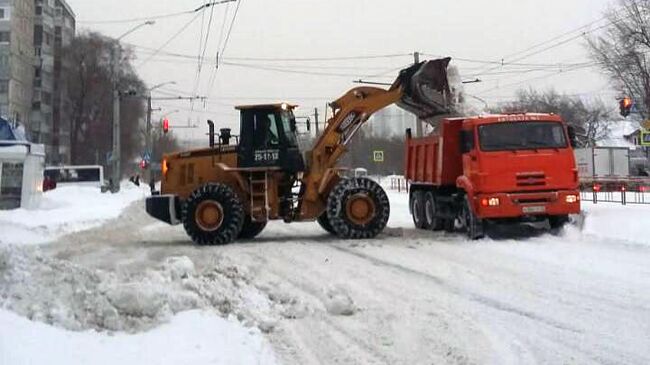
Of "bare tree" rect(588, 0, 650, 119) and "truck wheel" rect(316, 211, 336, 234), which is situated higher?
"bare tree" rect(588, 0, 650, 119)


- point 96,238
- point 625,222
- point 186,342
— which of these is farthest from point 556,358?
point 96,238

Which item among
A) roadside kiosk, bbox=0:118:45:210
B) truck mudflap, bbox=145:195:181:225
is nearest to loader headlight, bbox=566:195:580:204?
truck mudflap, bbox=145:195:181:225

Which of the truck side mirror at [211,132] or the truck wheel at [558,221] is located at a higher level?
the truck side mirror at [211,132]

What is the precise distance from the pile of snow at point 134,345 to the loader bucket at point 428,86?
11.1 meters

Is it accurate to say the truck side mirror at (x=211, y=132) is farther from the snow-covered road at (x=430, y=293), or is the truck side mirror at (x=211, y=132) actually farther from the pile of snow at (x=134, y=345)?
the pile of snow at (x=134, y=345)

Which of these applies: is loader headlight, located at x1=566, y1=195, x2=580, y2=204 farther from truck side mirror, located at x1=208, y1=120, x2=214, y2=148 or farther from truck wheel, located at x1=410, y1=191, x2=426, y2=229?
truck side mirror, located at x1=208, y1=120, x2=214, y2=148

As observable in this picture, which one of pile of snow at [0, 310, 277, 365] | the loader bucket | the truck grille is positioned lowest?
pile of snow at [0, 310, 277, 365]

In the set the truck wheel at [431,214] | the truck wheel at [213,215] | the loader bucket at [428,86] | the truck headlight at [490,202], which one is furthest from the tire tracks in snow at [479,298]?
the truck wheel at [431,214]

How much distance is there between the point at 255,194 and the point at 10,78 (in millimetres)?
60614

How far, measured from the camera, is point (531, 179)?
1525cm

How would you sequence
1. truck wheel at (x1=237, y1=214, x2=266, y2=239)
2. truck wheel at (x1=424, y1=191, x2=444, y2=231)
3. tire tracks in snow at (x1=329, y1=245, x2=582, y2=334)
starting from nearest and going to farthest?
tire tracks in snow at (x1=329, y1=245, x2=582, y2=334), truck wheel at (x1=237, y1=214, x2=266, y2=239), truck wheel at (x1=424, y1=191, x2=444, y2=231)

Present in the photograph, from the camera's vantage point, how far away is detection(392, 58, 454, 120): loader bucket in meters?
17.4

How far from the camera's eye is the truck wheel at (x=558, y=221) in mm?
15914

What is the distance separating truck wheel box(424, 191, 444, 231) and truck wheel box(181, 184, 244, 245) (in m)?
4.92
